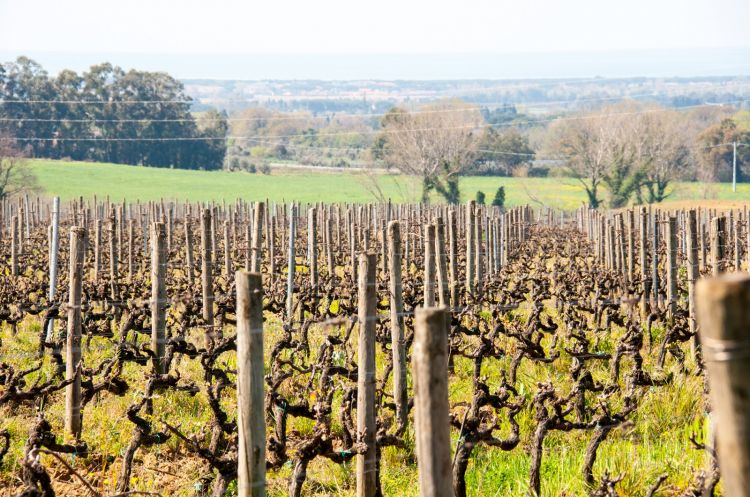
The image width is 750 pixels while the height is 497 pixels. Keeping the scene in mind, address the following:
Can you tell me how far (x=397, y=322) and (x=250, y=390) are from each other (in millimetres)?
2814

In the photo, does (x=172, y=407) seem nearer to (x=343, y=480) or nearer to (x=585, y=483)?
(x=343, y=480)

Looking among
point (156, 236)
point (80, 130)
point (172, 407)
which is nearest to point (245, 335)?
point (172, 407)

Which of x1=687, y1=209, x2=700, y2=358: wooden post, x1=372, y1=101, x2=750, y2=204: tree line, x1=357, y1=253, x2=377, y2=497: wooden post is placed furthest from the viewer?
x1=372, y1=101, x2=750, y2=204: tree line

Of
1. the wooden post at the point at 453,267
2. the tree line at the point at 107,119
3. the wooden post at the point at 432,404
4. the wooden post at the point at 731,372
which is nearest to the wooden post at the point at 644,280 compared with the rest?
the wooden post at the point at 453,267

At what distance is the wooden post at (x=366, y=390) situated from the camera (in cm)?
595

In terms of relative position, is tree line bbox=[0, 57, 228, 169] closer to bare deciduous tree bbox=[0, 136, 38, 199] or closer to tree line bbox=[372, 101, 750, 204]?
tree line bbox=[372, 101, 750, 204]

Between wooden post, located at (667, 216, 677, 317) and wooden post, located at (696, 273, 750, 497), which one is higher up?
wooden post, located at (696, 273, 750, 497)

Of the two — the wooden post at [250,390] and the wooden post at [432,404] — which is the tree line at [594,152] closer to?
the wooden post at [250,390]

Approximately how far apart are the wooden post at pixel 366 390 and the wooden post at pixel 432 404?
2341mm

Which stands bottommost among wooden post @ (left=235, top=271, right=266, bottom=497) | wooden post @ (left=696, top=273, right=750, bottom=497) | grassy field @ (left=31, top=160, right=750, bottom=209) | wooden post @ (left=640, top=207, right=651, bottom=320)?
grassy field @ (left=31, top=160, right=750, bottom=209)

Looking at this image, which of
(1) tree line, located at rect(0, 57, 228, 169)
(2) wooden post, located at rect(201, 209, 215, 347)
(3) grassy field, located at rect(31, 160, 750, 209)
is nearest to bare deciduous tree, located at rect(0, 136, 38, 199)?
(3) grassy field, located at rect(31, 160, 750, 209)

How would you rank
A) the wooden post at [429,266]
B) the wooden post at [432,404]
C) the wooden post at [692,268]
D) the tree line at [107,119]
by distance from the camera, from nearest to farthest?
the wooden post at [432,404] → the wooden post at [429,266] → the wooden post at [692,268] → the tree line at [107,119]

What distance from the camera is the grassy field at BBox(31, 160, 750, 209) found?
67.1 metres

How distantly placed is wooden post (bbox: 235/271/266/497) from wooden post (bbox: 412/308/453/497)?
1271 millimetres
